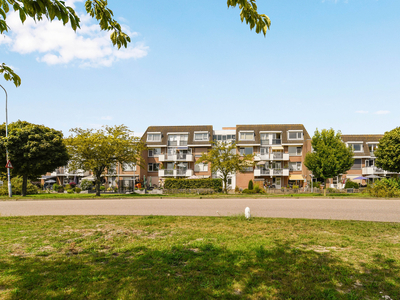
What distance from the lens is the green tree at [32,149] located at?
2677 centimetres

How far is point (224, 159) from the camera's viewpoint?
111 feet

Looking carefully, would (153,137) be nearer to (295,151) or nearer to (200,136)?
(200,136)

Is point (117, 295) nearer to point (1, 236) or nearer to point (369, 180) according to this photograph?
point (1, 236)

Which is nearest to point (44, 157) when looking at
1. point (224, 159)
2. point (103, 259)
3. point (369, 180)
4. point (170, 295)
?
point (224, 159)

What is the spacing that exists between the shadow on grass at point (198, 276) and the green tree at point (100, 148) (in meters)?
24.2

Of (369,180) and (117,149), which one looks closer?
(117,149)

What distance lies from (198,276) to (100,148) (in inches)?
1035

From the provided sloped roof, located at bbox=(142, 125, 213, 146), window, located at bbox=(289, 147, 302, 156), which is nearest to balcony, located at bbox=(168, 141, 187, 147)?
sloped roof, located at bbox=(142, 125, 213, 146)

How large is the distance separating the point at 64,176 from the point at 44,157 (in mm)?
32964

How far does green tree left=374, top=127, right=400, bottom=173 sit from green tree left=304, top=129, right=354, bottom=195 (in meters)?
6.62

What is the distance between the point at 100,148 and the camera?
2842cm

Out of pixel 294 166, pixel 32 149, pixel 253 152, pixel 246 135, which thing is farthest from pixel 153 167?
pixel 32 149

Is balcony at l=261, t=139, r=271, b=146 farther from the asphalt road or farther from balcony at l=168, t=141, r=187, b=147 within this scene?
the asphalt road

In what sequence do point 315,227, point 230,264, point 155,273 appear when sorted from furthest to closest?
point 315,227
point 230,264
point 155,273
